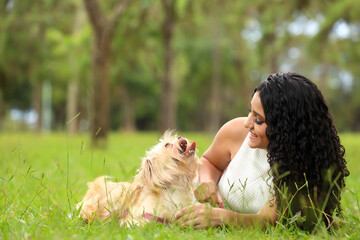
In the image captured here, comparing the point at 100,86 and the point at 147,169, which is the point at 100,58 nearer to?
the point at 100,86

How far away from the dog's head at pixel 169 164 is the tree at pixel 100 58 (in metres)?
7.82

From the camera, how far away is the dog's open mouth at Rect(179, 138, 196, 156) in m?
3.35

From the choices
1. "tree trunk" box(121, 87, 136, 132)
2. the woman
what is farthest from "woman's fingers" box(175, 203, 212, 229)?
"tree trunk" box(121, 87, 136, 132)

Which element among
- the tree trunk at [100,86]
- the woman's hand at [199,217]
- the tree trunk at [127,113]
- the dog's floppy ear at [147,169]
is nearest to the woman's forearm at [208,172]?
the dog's floppy ear at [147,169]

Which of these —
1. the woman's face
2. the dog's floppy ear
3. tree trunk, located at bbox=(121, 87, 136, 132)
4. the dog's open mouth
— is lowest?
tree trunk, located at bbox=(121, 87, 136, 132)

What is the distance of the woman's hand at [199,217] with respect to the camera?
2.95 m

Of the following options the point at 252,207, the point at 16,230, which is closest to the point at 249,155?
the point at 252,207

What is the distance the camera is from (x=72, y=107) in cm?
2708

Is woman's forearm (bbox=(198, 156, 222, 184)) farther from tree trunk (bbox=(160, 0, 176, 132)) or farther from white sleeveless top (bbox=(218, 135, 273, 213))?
tree trunk (bbox=(160, 0, 176, 132))

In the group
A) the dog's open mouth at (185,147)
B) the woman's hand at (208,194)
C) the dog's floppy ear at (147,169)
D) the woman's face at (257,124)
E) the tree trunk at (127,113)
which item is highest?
the woman's face at (257,124)

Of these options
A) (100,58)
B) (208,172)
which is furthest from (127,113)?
(208,172)

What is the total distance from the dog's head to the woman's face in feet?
1.65

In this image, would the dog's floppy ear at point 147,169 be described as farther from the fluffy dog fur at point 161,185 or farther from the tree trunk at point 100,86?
the tree trunk at point 100,86

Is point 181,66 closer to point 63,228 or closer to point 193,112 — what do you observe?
point 193,112
